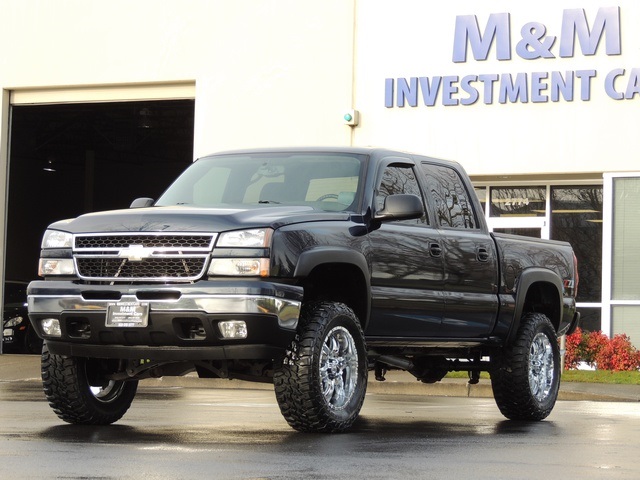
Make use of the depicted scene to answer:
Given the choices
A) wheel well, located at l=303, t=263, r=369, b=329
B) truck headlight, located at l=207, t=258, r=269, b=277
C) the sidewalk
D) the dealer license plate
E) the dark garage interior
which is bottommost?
the sidewalk

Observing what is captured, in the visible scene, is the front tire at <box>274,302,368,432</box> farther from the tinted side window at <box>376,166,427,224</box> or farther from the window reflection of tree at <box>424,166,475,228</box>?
the window reflection of tree at <box>424,166,475,228</box>

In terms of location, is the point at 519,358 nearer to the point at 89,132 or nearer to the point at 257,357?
the point at 257,357

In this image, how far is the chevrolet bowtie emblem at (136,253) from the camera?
9.12 metres

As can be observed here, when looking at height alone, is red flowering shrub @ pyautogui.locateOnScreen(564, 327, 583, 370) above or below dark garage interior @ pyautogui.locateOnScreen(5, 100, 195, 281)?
below

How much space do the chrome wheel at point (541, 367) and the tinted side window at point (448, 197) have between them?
4.25ft

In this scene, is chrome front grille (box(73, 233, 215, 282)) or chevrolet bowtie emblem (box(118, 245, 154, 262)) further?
chevrolet bowtie emblem (box(118, 245, 154, 262))

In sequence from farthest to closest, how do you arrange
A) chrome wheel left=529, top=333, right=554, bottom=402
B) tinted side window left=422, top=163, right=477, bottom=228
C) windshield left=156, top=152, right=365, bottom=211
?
chrome wheel left=529, top=333, right=554, bottom=402
tinted side window left=422, top=163, right=477, bottom=228
windshield left=156, top=152, right=365, bottom=211

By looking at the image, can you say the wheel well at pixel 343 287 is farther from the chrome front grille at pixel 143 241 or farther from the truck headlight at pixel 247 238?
the chrome front grille at pixel 143 241

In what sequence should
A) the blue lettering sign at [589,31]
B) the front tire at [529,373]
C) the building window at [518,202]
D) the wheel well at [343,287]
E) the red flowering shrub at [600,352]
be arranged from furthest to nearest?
the building window at [518,202] → the blue lettering sign at [589,31] → the red flowering shrub at [600,352] → the front tire at [529,373] → the wheel well at [343,287]

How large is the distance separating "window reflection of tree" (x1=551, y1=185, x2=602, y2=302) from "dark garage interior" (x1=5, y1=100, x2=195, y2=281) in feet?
41.7

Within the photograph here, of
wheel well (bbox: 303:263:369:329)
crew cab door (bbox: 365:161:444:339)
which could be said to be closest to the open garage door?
crew cab door (bbox: 365:161:444:339)

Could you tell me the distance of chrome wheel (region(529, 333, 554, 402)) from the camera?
1201 centimetres

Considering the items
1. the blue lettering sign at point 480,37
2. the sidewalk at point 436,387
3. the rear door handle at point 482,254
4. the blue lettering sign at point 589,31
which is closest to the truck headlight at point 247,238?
the rear door handle at point 482,254

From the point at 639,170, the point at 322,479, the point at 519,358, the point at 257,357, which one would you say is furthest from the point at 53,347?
the point at 639,170
